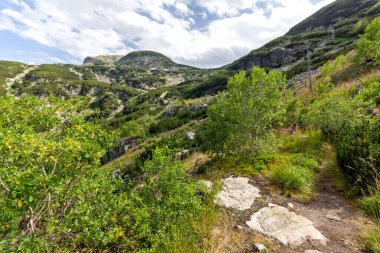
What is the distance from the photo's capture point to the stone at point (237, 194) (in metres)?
6.32

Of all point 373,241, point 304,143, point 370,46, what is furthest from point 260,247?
point 370,46

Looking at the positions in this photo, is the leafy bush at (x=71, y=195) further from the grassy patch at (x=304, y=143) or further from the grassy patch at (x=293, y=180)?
the grassy patch at (x=304, y=143)

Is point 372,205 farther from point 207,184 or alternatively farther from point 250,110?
point 250,110

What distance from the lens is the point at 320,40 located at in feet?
281

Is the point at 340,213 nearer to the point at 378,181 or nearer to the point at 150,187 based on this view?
the point at 378,181

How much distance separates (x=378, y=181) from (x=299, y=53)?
90.8 metres

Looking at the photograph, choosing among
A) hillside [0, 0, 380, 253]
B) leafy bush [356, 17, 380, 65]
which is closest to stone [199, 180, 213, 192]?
hillside [0, 0, 380, 253]

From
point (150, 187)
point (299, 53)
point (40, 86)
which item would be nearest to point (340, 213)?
point (150, 187)

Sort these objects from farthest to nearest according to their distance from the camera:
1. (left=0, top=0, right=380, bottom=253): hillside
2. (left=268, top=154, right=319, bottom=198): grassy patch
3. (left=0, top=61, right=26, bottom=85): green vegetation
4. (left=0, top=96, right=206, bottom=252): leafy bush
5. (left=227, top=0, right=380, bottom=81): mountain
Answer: (left=0, top=61, right=26, bottom=85): green vegetation
(left=227, top=0, right=380, bottom=81): mountain
(left=268, top=154, right=319, bottom=198): grassy patch
(left=0, top=0, right=380, bottom=253): hillside
(left=0, top=96, right=206, bottom=252): leafy bush

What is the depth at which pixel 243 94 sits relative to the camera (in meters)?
11.4

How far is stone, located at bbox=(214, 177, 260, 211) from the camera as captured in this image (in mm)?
6323

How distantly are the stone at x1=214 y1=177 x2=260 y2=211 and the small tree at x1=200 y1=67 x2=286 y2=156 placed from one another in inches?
129

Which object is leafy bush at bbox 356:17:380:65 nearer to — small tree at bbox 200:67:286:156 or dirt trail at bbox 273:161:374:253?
small tree at bbox 200:67:286:156

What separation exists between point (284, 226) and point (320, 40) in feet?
331
